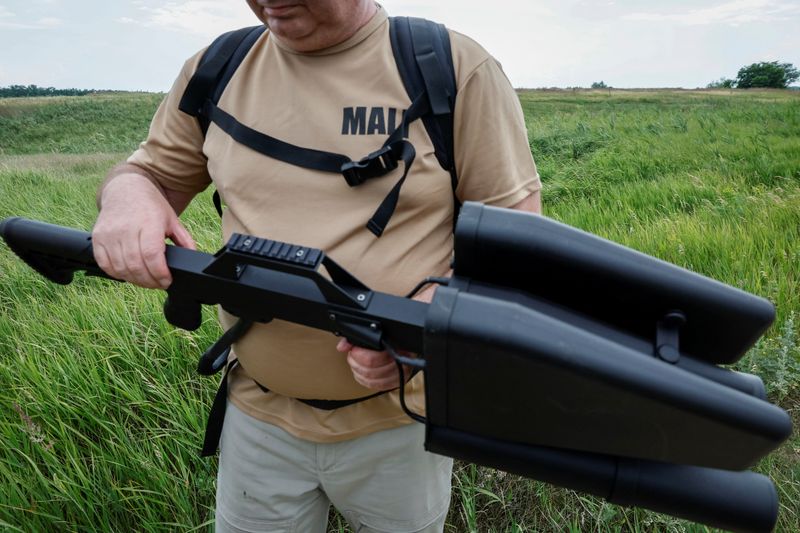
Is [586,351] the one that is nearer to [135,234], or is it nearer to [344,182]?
[344,182]

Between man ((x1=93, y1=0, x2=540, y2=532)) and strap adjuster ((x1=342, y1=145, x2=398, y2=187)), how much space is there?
0.02 m

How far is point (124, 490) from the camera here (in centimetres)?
229

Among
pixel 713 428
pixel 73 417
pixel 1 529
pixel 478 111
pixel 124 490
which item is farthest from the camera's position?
pixel 73 417

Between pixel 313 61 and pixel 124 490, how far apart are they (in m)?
1.91

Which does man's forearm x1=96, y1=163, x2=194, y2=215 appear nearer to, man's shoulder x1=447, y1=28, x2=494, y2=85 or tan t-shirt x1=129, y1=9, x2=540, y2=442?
tan t-shirt x1=129, y1=9, x2=540, y2=442

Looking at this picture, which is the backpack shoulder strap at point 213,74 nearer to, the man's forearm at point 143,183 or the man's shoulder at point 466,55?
the man's forearm at point 143,183

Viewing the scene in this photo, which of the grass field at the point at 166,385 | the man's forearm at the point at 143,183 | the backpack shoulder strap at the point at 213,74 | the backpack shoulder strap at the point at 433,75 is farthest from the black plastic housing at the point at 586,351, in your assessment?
the grass field at the point at 166,385

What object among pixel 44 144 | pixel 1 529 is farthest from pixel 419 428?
pixel 44 144

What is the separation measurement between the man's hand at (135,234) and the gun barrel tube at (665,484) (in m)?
0.84

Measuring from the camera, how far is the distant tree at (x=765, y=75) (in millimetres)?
59237

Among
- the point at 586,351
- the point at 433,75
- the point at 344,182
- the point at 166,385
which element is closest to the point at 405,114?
the point at 433,75

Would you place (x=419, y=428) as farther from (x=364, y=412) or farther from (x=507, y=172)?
(x=507, y=172)

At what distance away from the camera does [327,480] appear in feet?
5.33

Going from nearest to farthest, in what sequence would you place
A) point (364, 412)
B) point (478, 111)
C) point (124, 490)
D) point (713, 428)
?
point (713, 428) → point (478, 111) → point (364, 412) → point (124, 490)
